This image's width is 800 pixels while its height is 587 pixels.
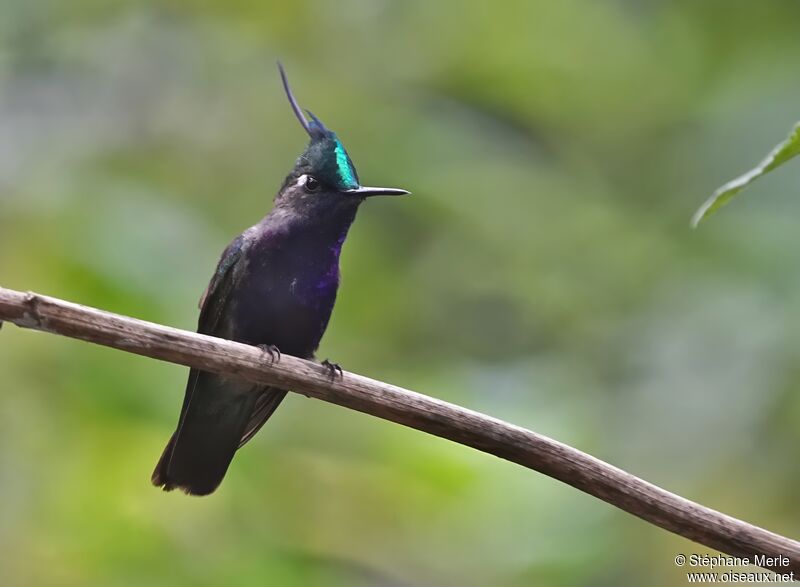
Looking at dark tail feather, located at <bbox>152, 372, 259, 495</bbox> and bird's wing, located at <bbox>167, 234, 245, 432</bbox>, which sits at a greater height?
bird's wing, located at <bbox>167, 234, 245, 432</bbox>

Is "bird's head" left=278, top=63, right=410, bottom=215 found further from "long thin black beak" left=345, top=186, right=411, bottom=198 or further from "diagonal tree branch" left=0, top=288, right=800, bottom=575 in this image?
"diagonal tree branch" left=0, top=288, right=800, bottom=575

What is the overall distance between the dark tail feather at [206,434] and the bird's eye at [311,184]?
76 centimetres

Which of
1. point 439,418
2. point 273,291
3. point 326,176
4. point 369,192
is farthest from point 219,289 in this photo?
point 439,418

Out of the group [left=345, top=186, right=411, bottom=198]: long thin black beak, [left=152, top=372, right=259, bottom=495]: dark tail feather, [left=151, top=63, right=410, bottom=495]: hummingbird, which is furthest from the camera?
[left=151, top=63, right=410, bottom=495]: hummingbird

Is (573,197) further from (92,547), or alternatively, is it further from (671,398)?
(92,547)

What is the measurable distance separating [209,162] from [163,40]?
0.97 m

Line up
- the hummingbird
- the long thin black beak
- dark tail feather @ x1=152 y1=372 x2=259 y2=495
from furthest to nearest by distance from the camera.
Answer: the hummingbird → dark tail feather @ x1=152 y1=372 x2=259 y2=495 → the long thin black beak

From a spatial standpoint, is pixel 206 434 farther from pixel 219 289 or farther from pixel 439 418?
A: pixel 439 418

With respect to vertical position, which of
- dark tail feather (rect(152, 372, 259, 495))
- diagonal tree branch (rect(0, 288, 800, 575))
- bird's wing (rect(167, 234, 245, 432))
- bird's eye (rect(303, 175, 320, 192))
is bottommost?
diagonal tree branch (rect(0, 288, 800, 575))

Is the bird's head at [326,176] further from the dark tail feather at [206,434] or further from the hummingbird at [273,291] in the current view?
the dark tail feather at [206,434]

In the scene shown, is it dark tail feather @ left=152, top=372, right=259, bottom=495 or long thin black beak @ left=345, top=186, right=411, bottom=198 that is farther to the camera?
dark tail feather @ left=152, top=372, right=259, bottom=495

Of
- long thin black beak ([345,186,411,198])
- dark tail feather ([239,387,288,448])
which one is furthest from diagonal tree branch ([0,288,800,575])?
dark tail feather ([239,387,288,448])

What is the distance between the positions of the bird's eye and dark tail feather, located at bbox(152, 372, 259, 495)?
759 millimetres

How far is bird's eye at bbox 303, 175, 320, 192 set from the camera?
396 centimetres
